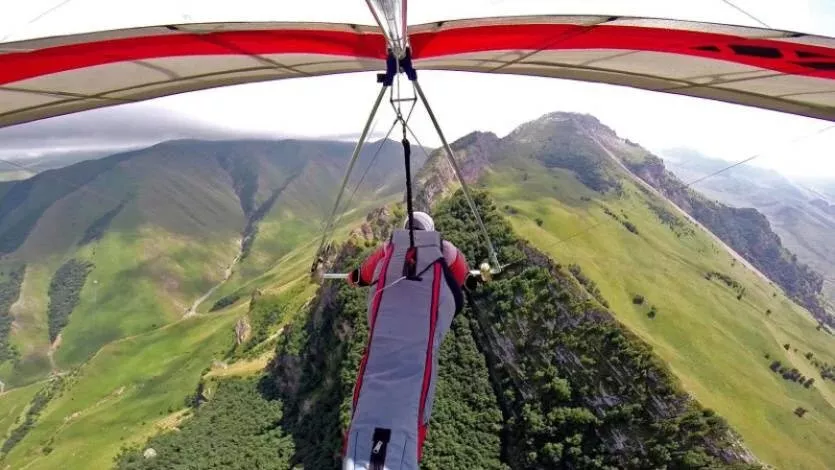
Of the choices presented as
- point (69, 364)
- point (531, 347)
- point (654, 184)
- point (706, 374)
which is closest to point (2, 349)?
point (69, 364)

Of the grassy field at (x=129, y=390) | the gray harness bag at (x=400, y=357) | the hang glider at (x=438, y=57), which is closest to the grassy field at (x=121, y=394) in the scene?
the grassy field at (x=129, y=390)

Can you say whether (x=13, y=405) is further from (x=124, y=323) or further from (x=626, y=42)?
(x=626, y=42)

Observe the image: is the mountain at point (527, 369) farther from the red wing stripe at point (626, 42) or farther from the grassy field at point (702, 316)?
the red wing stripe at point (626, 42)

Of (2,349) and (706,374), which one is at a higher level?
(706,374)

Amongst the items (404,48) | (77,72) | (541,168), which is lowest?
(541,168)

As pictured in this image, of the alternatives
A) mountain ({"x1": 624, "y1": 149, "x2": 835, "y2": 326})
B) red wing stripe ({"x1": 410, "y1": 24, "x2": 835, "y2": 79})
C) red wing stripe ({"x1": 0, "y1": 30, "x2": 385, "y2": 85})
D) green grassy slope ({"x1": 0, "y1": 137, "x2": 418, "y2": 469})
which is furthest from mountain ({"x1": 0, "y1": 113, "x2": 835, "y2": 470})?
mountain ({"x1": 624, "y1": 149, "x2": 835, "y2": 326})

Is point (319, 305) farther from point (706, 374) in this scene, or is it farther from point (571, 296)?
point (706, 374)

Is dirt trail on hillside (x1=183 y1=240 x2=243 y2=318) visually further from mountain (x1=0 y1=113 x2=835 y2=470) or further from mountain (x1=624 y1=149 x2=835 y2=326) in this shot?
mountain (x1=624 y1=149 x2=835 y2=326)
